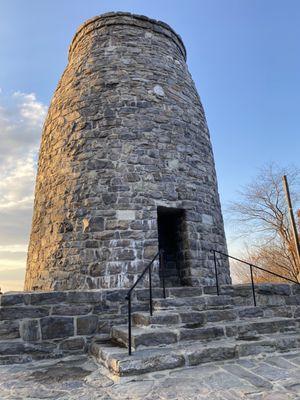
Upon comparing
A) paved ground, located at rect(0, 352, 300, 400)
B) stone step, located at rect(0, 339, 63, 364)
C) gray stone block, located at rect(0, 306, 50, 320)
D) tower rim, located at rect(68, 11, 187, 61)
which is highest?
tower rim, located at rect(68, 11, 187, 61)

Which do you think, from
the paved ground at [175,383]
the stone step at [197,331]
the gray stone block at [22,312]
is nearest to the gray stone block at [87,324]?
the stone step at [197,331]

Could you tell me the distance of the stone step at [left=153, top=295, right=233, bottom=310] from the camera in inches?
190

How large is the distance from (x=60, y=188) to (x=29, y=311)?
8.62 feet

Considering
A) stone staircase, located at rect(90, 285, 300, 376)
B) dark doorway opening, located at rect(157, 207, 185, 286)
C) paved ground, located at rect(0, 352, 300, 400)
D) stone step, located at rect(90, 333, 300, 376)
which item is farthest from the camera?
dark doorway opening, located at rect(157, 207, 185, 286)

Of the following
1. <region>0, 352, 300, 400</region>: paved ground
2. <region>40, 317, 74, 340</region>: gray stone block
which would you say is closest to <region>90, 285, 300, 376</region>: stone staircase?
<region>0, 352, 300, 400</region>: paved ground

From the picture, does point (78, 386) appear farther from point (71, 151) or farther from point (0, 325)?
point (71, 151)

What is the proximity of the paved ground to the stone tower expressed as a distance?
75.3 inches

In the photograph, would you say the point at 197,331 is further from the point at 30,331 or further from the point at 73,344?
the point at 30,331

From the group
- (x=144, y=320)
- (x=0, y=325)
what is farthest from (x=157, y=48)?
(x=0, y=325)

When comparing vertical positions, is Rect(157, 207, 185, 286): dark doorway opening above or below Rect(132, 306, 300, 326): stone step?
above

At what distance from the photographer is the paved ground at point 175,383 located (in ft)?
9.48

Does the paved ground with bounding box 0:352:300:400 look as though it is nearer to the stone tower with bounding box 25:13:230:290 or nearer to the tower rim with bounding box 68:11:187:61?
the stone tower with bounding box 25:13:230:290

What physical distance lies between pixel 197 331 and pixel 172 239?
324 cm

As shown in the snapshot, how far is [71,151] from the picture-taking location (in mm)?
6547
